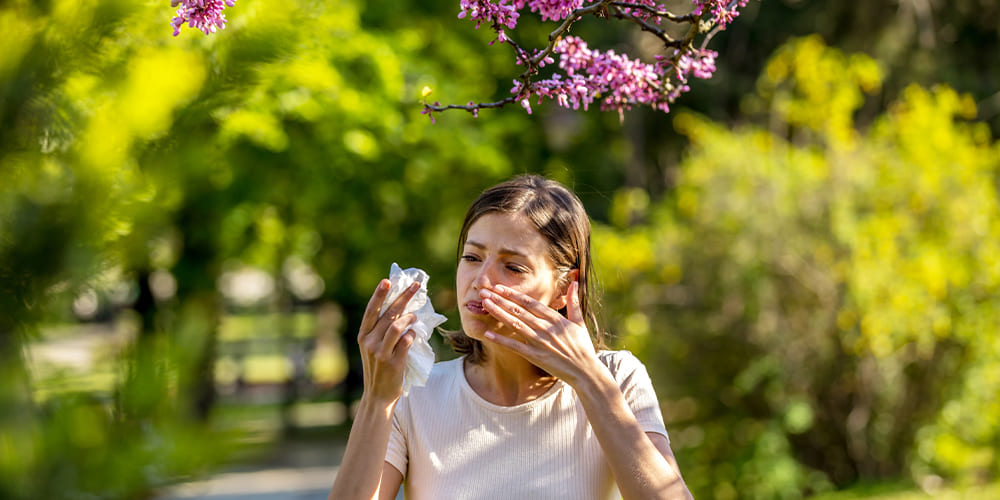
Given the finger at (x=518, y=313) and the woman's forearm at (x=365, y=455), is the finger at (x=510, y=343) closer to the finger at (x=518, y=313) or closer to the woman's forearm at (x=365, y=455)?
the finger at (x=518, y=313)

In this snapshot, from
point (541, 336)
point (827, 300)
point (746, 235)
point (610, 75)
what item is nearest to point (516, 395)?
point (541, 336)

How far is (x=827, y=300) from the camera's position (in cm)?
716

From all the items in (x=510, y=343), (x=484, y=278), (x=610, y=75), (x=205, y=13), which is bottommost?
(x=510, y=343)

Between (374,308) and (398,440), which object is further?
(398,440)

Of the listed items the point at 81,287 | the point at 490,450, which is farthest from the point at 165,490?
the point at 490,450

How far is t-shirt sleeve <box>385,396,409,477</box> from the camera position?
197cm

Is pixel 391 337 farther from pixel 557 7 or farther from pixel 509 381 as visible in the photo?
pixel 557 7

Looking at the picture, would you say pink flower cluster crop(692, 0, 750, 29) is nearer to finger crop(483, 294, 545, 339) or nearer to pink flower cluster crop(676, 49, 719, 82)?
pink flower cluster crop(676, 49, 719, 82)

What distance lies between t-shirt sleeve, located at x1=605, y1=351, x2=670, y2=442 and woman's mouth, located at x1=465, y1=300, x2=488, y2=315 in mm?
337

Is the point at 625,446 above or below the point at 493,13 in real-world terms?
Result: below

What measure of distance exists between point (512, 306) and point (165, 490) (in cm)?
122

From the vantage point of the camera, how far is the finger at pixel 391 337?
1.78 metres

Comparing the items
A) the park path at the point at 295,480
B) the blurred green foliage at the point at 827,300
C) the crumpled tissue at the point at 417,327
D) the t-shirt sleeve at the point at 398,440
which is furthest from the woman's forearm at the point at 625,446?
the park path at the point at 295,480

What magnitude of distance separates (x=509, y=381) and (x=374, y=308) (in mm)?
422
